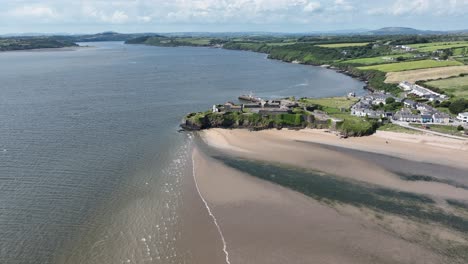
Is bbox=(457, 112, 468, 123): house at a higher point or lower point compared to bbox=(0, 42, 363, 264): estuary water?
higher

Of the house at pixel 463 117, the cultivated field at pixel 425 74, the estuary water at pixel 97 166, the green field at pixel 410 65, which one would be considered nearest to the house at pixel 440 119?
the house at pixel 463 117

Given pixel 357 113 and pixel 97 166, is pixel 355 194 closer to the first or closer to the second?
pixel 97 166

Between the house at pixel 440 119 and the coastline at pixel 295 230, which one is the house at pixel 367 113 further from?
the coastline at pixel 295 230

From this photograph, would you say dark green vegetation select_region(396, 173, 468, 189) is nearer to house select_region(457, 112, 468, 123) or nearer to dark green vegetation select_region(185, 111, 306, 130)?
dark green vegetation select_region(185, 111, 306, 130)

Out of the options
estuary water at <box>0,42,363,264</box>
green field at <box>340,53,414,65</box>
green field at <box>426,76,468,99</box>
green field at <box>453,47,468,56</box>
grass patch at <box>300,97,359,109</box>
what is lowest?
estuary water at <box>0,42,363,264</box>

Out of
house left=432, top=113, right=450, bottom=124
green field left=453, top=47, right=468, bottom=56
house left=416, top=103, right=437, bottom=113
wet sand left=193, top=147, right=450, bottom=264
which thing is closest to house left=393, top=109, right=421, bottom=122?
house left=432, top=113, right=450, bottom=124
